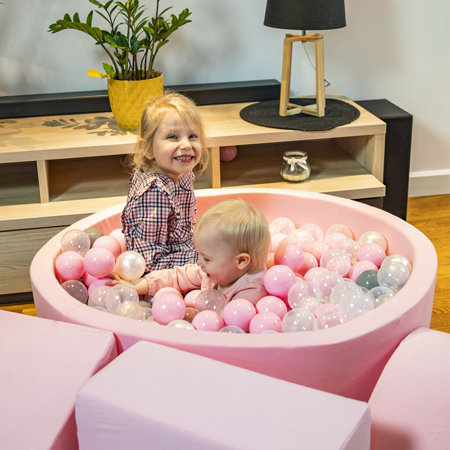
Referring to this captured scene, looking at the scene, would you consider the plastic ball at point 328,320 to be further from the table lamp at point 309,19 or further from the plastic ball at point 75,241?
the table lamp at point 309,19

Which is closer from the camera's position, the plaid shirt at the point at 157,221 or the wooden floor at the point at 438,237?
the plaid shirt at the point at 157,221

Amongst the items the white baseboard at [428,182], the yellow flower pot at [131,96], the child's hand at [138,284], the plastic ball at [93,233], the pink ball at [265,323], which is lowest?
the white baseboard at [428,182]

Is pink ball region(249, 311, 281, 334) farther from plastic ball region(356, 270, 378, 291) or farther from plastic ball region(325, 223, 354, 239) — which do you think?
plastic ball region(325, 223, 354, 239)

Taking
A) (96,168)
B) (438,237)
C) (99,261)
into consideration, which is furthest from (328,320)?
(96,168)

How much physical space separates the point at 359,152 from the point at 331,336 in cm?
138

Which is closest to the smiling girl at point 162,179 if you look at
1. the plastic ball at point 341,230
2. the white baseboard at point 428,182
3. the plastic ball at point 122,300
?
the plastic ball at point 122,300

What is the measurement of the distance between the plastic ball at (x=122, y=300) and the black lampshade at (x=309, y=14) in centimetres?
118

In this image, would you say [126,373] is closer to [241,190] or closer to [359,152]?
[241,190]

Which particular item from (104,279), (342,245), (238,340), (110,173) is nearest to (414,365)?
(238,340)

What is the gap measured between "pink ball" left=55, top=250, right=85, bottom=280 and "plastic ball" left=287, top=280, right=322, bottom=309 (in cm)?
56

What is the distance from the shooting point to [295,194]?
215 cm

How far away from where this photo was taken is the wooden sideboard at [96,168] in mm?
2252

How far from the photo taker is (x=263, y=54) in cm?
281

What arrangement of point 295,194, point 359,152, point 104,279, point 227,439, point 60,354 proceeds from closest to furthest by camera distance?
point 227,439 → point 60,354 → point 104,279 → point 295,194 → point 359,152
